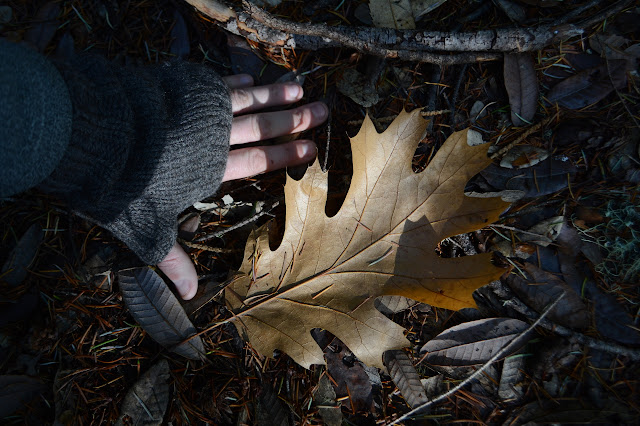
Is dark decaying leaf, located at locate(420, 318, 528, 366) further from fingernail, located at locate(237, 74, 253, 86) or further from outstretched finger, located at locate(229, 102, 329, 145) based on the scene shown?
fingernail, located at locate(237, 74, 253, 86)

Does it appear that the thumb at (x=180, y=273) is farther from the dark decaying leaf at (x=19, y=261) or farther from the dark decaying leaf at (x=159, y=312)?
the dark decaying leaf at (x=19, y=261)

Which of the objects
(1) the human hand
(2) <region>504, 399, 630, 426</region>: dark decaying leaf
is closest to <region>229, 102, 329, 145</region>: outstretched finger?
(1) the human hand

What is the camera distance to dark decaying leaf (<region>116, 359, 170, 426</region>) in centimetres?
179

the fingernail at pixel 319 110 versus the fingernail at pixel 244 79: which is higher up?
the fingernail at pixel 244 79

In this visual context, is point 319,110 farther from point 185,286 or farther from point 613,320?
point 613,320

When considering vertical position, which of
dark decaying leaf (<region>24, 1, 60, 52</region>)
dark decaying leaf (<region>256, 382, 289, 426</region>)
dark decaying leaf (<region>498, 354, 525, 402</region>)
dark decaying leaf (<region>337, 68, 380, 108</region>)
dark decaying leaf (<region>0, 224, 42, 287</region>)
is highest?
dark decaying leaf (<region>24, 1, 60, 52</region>)

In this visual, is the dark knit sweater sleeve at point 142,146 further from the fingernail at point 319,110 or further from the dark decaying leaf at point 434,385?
the dark decaying leaf at point 434,385

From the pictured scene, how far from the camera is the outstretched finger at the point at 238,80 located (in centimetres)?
211

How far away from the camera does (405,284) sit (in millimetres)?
1604

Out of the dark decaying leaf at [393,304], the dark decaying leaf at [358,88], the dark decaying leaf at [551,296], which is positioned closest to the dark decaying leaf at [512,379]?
the dark decaying leaf at [551,296]

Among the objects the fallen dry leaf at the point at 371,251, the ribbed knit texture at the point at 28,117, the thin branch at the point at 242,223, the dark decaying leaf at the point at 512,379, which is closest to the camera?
the ribbed knit texture at the point at 28,117

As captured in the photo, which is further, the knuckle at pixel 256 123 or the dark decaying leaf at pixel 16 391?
the knuckle at pixel 256 123

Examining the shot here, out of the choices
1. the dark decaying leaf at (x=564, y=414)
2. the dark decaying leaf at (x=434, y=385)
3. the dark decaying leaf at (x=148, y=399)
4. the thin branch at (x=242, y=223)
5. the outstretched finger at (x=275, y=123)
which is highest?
the outstretched finger at (x=275, y=123)

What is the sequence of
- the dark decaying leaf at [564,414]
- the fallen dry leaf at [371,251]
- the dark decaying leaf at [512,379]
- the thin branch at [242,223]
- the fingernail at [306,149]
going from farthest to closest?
1. the fingernail at [306,149]
2. the thin branch at [242,223]
3. the dark decaying leaf at [512,379]
4. the dark decaying leaf at [564,414]
5. the fallen dry leaf at [371,251]
